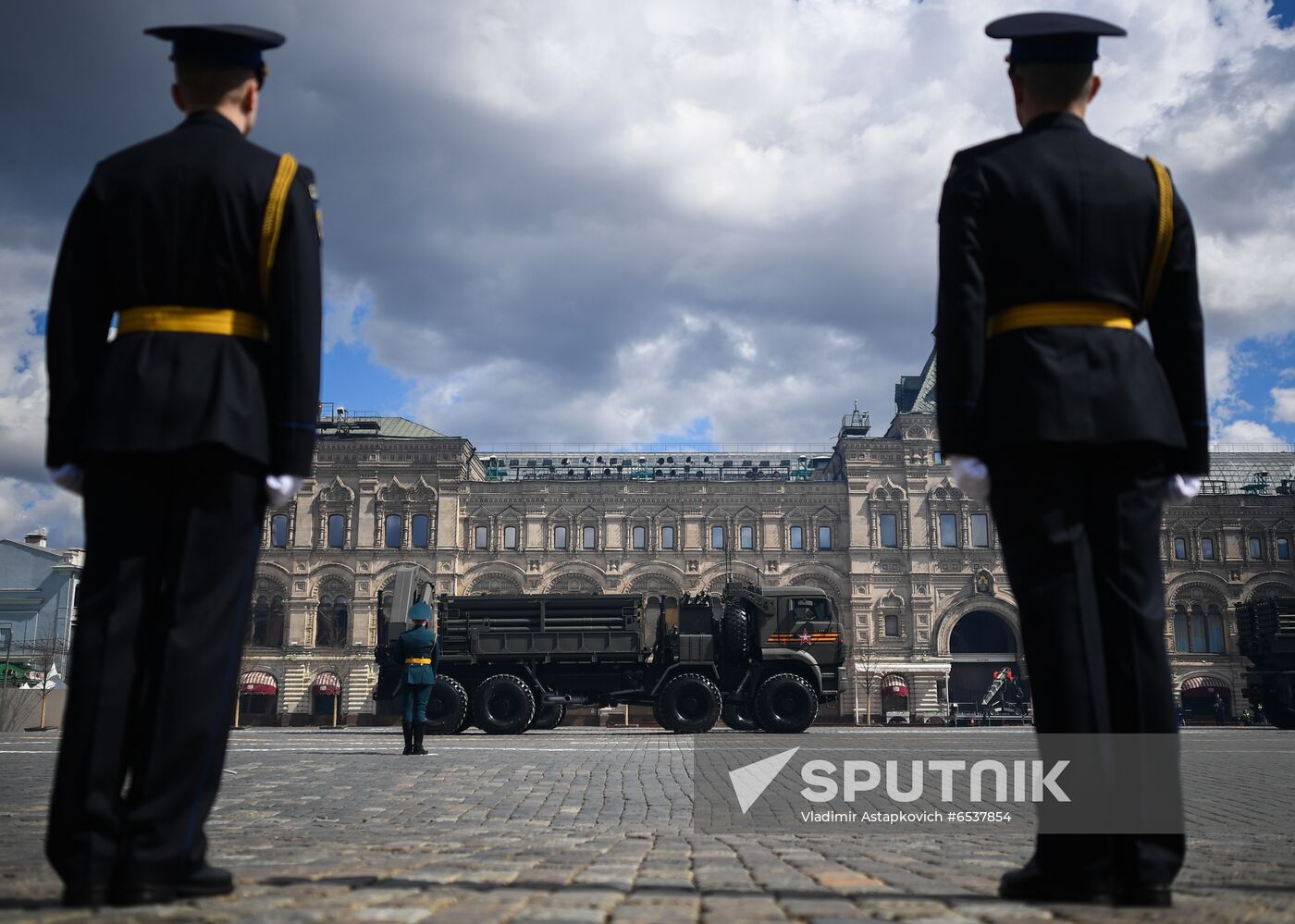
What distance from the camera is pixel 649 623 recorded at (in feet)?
84.6

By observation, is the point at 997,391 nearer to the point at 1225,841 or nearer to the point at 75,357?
the point at 75,357

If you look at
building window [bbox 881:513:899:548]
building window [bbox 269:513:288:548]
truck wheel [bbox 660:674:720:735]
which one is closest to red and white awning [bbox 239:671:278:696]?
building window [bbox 269:513:288:548]

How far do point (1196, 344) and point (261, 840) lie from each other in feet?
14.0

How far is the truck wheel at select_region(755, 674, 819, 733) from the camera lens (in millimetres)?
23469

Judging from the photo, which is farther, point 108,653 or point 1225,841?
point 1225,841

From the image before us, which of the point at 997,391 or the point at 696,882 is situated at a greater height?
the point at 997,391

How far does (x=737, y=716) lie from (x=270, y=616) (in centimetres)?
3140

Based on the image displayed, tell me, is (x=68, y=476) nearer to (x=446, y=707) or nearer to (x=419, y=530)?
(x=446, y=707)

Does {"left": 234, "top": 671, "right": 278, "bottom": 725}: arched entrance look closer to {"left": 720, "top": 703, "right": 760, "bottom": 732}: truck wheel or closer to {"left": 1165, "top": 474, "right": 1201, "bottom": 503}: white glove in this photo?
{"left": 720, "top": 703, "right": 760, "bottom": 732}: truck wheel

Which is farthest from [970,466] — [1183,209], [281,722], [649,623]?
[281,722]

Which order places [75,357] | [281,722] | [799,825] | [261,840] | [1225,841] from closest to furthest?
[75,357]
[261,840]
[1225,841]
[799,825]
[281,722]

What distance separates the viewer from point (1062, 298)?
11.5 feet

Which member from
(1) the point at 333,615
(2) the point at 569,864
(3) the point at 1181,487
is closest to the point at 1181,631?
(1) the point at 333,615

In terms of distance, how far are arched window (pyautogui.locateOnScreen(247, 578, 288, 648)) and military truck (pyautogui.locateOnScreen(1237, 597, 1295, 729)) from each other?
37108 mm
